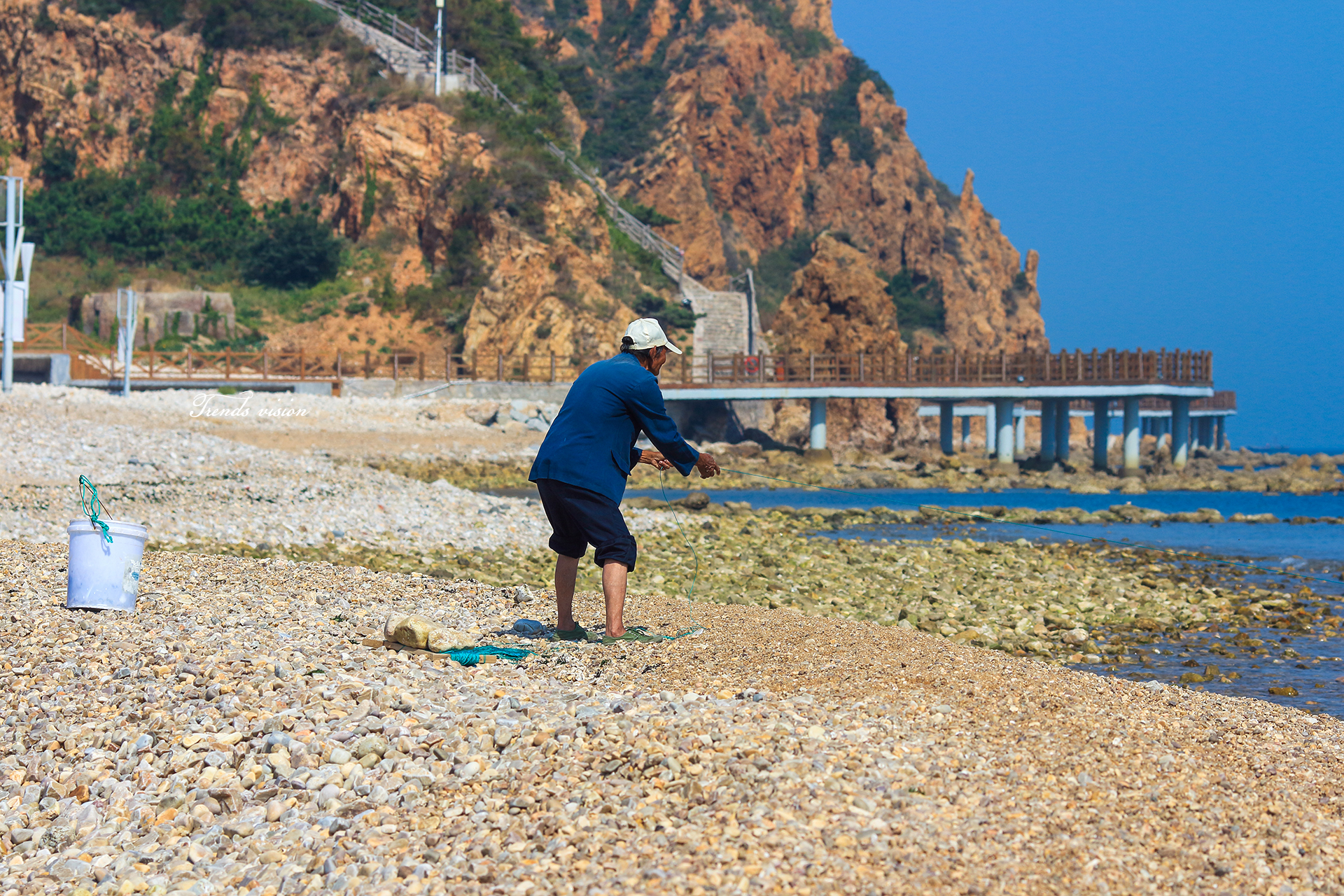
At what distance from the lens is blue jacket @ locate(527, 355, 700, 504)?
5516 mm

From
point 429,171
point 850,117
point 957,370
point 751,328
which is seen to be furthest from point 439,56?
point 850,117

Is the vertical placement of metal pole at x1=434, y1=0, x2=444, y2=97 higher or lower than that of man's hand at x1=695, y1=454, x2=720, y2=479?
higher

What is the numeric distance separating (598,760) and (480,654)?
1.76 meters

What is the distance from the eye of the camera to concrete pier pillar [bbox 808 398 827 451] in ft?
122

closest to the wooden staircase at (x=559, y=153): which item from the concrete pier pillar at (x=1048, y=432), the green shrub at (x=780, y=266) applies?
the concrete pier pillar at (x=1048, y=432)

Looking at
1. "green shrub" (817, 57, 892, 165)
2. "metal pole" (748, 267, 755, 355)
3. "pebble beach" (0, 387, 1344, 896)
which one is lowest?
"pebble beach" (0, 387, 1344, 896)

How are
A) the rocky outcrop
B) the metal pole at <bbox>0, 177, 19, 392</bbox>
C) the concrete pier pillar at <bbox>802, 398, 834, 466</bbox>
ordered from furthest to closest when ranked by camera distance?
the rocky outcrop, the concrete pier pillar at <bbox>802, 398, 834, 466</bbox>, the metal pole at <bbox>0, 177, 19, 392</bbox>

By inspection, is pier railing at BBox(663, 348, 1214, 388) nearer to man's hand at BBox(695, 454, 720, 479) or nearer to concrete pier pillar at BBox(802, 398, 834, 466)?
concrete pier pillar at BBox(802, 398, 834, 466)

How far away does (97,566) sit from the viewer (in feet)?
19.8

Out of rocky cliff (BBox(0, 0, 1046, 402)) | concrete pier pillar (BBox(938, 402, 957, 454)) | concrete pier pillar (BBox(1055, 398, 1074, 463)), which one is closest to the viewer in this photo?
rocky cliff (BBox(0, 0, 1046, 402))

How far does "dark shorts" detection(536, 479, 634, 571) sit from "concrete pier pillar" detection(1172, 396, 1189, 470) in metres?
40.9

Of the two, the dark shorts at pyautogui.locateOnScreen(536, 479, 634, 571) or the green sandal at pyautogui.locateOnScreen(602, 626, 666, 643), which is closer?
the dark shorts at pyautogui.locateOnScreen(536, 479, 634, 571)

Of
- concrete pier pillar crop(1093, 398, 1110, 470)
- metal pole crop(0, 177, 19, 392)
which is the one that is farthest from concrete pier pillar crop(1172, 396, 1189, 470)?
metal pole crop(0, 177, 19, 392)

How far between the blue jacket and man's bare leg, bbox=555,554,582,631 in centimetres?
47
